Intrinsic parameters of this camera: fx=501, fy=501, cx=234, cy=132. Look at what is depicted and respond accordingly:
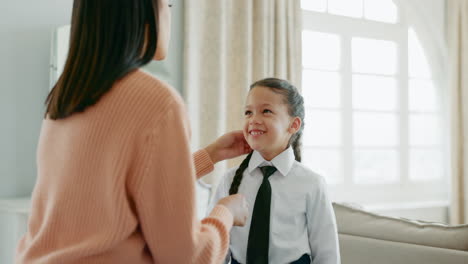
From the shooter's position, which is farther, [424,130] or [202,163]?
[424,130]

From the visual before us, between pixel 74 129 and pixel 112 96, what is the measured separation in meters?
0.08

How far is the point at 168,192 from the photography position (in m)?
0.78

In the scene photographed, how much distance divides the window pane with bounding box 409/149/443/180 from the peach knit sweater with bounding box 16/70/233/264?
4.33m

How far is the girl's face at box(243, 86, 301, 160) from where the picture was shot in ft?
5.27

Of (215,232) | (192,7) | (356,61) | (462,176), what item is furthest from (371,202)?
(215,232)

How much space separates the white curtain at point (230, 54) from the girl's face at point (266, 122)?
5.62 feet

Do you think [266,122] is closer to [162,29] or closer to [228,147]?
[228,147]

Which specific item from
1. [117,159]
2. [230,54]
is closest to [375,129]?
[230,54]

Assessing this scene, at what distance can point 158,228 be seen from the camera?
2.59ft

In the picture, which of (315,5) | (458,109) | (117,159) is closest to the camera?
(117,159)

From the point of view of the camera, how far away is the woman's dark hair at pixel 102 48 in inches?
31.8

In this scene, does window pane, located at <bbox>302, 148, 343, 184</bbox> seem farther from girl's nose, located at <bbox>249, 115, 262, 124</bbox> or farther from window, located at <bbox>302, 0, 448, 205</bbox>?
girl's nose, located at <bbox>249, 115, 262, 124</bbox>

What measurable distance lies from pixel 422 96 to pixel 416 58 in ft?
1.21

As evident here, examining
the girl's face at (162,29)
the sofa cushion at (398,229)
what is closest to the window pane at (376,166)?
the sofa cushion at (398,229)
